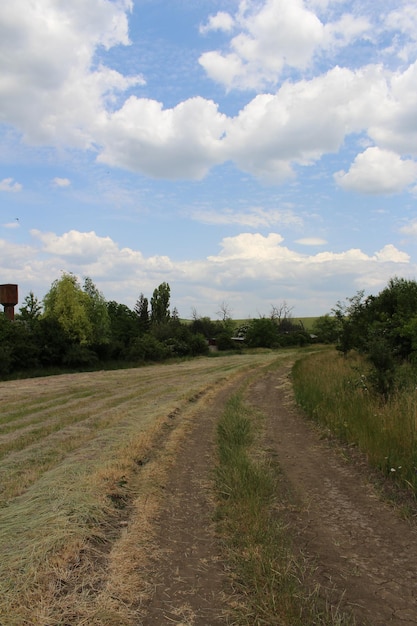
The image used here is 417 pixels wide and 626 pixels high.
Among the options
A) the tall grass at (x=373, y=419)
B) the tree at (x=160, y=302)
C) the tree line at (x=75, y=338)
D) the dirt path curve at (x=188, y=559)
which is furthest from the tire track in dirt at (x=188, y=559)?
the tree at (x=160, y=302)

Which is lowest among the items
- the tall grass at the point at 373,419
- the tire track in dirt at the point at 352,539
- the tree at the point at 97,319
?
the tire track in dirt at the point at 352,539

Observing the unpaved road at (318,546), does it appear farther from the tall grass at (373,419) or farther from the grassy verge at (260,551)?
the tall grass at (373,419)

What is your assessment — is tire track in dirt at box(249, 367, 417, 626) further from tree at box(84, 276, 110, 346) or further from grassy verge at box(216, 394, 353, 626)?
tree at box(84, 276, 110, 346)

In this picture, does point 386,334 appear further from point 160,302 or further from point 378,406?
point 160,302

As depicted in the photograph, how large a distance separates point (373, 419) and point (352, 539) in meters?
4.35

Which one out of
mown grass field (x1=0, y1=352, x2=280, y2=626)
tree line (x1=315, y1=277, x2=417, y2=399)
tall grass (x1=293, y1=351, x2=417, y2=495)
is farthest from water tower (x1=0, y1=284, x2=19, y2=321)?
tall grass (x1=293, y1=351, x2=417, y2=495)

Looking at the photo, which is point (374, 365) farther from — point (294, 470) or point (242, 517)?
point (242, 517)

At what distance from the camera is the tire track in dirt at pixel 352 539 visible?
375 centimetres

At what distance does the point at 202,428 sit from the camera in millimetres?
11391

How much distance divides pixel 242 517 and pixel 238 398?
11939 millimetres

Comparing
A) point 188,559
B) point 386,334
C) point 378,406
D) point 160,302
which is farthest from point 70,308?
point 160,302

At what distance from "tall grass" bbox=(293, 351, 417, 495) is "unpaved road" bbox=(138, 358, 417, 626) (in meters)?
0.51

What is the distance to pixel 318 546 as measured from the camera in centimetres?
479

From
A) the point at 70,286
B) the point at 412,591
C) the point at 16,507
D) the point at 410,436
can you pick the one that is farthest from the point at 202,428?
the point at 70,286
